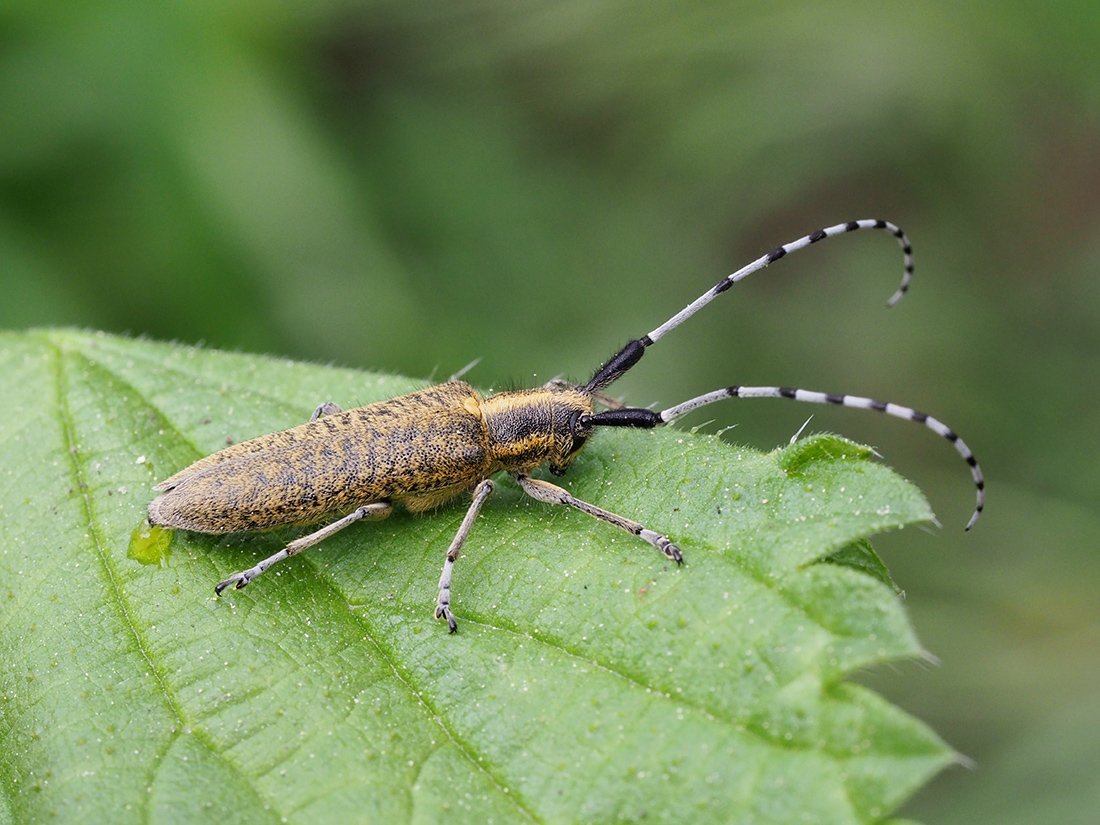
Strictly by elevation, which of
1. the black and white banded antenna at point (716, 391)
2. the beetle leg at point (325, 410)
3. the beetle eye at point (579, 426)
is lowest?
the beetle leg at point (325, 410)

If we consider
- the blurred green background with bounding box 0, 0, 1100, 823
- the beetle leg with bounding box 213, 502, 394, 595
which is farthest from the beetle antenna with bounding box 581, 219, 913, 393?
the blurred green background with bounding box 0, 0, 1100, 823

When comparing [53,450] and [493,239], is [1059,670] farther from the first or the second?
[53,450]

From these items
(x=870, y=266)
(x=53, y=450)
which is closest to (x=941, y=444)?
(x=870, y=266)

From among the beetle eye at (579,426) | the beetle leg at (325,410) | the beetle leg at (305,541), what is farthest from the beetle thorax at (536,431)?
the beetle leg at (325,410)

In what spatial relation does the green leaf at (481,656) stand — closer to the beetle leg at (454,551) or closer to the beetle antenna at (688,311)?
the beetle leg at (454,551)

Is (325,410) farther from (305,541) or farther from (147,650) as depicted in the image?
(147,650)

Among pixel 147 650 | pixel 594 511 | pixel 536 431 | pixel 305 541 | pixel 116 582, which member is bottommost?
pixel 147 650

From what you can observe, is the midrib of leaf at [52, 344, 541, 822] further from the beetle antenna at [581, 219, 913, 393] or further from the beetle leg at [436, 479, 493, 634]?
the beetle antenna at [581, 219, 913, 393]

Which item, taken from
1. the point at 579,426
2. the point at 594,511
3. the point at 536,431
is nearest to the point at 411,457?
the point at 536,431
